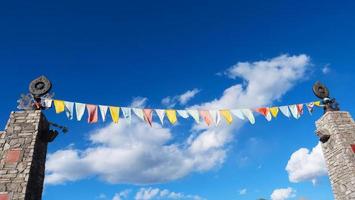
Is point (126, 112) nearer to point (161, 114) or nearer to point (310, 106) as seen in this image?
point (161, 114)

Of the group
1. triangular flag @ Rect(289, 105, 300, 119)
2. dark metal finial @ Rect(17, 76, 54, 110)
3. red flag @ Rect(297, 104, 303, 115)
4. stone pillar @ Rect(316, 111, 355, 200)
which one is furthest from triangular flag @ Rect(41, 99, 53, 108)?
stone pillar @ Rect(316, 111, 355, 200)

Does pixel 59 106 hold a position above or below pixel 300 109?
below

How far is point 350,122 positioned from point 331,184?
2.62 metres

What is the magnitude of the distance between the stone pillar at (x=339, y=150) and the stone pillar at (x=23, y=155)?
35.0ft

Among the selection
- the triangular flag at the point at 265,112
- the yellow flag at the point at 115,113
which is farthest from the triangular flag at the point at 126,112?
the triangular flag at the point at 265,112

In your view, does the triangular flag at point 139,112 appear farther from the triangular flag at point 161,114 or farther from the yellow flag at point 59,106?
the yellow flag at point 59,106

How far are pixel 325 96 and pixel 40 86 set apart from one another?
37.9 feet

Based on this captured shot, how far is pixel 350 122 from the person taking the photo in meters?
14.1

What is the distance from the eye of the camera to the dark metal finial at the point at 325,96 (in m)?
14.7

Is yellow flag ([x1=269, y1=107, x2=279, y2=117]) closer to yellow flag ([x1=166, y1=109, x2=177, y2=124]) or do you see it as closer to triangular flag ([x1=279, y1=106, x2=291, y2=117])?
triangular flag ([x1=279, y1=106, x2=291, y2=117])

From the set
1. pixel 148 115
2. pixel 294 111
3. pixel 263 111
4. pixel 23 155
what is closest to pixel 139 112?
pixel 148 115

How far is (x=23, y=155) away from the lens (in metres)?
10.6

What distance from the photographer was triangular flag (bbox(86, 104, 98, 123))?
11.8 m

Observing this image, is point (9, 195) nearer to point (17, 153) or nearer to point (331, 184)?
point (17, 153)
